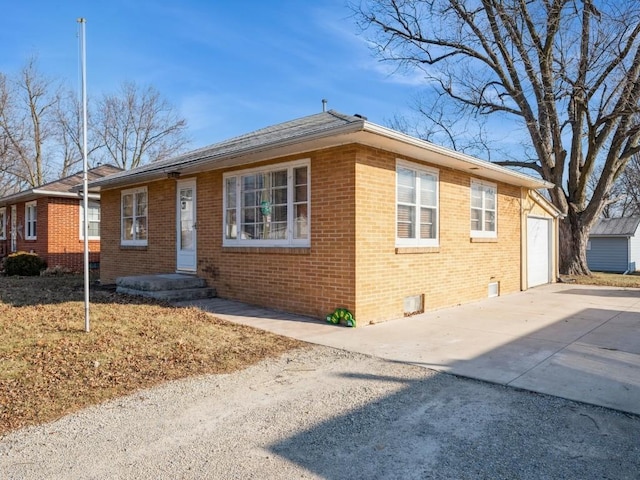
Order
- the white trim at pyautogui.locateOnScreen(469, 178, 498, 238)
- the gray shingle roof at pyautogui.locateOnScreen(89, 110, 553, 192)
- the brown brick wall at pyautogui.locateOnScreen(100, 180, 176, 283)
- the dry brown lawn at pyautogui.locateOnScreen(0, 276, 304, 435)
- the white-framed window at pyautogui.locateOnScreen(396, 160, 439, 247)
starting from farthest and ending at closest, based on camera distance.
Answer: the brown brick wall at pyautogui.locateOnScreen(100, 180, 176, 283) < the white trim at pyautogui.locateOnScreen(469, 178, 498, 238) < the white-framed window at pyautogui.locateOnScreen(396, 160, 439, 247) < the gray shingle roof at pyautogui.locateOnScreen(89, 110, 553, 192) < the dry brown lawn at pyautogui.locateOnScreen(0, 276, 304, 435)

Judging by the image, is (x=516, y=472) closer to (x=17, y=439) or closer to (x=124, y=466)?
(x=124, y=466)

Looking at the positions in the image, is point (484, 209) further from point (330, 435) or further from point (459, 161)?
point (330, 435)

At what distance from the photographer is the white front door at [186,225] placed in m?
10.5

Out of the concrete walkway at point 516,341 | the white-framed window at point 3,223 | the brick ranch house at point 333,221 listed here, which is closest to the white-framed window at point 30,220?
the white-framed window at point 3,223

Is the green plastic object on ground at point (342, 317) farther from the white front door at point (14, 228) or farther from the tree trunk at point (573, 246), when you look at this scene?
the white front door at point (14, 228)

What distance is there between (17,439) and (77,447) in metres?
0.51

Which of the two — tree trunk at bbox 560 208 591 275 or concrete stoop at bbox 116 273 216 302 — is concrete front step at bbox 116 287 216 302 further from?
tree trunk at bbox 560 208 591 275

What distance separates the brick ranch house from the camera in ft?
24.4

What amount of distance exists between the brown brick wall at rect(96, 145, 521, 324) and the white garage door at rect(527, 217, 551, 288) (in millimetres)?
2326

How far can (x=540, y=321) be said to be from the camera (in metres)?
7.88

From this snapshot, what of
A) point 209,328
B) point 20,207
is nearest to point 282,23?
point 209,328

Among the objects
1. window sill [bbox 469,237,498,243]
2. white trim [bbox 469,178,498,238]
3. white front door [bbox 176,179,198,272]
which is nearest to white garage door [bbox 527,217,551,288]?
white trim [bbox 469,178,498,238]

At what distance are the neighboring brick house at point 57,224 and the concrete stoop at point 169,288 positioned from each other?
7.58 meters

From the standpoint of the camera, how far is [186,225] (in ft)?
35.6
